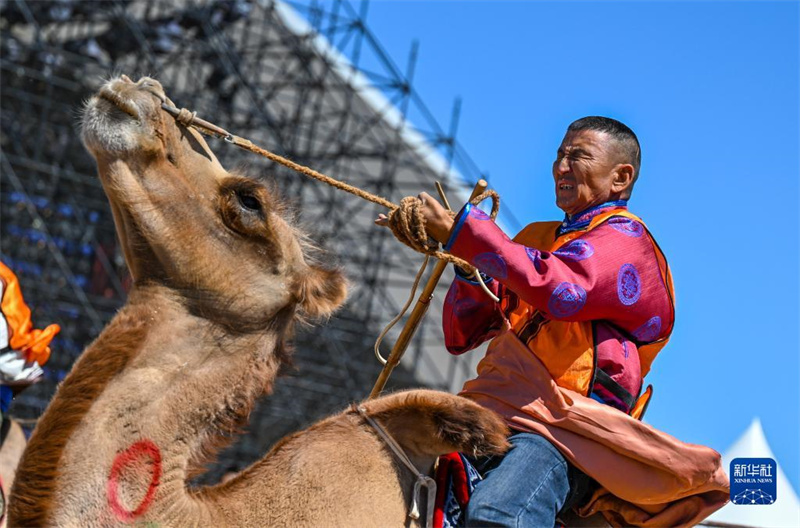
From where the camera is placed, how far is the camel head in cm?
296

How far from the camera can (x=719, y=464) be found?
3.19 m

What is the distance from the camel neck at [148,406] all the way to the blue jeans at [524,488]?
25.5 inches

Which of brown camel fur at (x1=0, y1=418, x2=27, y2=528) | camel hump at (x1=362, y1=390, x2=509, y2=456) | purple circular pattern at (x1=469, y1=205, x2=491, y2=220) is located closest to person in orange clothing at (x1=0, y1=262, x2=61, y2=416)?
brown camel fur at (x1=0, y1=418, x2=27, y2=528)

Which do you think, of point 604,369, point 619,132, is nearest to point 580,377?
point 604,369

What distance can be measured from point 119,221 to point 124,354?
38cm

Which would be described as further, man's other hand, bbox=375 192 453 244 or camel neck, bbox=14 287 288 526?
man's other hand, bbox=375 192 453 244

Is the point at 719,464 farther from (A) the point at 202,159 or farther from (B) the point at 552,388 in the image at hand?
(A) the point at 202,159

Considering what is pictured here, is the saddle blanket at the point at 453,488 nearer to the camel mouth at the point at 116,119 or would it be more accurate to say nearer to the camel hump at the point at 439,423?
the camel hump at the point at 439,423

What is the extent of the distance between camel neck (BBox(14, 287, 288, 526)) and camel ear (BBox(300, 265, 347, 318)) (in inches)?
7.6

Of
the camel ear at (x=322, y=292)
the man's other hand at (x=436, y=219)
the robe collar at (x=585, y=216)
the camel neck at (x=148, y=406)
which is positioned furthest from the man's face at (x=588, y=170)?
the camel neck at (x=148, y=406)

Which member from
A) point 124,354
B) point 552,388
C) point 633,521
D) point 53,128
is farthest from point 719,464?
point 53,128

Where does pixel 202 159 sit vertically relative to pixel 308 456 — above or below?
above

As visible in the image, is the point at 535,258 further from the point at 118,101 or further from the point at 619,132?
the point at 118,101

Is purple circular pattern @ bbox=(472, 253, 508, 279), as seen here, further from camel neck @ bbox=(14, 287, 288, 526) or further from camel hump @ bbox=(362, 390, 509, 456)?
camel neck @ bbox=(14, 287, 288, 526)
